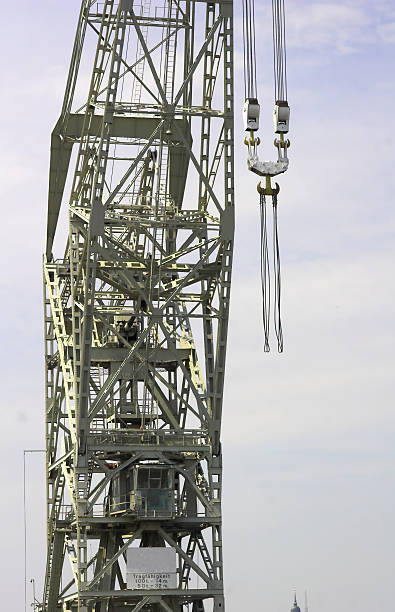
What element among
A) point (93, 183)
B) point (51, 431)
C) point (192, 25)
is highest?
point (192, 25)

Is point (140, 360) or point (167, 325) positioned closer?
point (140, 360)

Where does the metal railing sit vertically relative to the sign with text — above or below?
above

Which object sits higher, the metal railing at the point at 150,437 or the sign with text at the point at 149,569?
the metal railing at the point at 150,437

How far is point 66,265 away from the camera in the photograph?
7494 cm

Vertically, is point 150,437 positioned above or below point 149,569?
above

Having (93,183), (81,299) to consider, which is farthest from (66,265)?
(93,183)

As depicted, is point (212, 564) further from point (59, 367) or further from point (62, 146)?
point (62, 146)

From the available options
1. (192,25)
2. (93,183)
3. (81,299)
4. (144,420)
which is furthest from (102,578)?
(192,25)

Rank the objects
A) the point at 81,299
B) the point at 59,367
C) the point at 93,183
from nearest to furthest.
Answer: the point at 93,183 → the point at 81,299 → the point at 59,367

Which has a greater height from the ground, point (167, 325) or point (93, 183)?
point (93, 183)

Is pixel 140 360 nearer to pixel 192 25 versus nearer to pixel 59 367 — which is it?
pixel 59 367

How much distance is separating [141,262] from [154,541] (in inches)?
475

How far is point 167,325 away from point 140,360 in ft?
16.0

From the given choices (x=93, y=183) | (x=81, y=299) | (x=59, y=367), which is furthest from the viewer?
(x=59, y=367)
